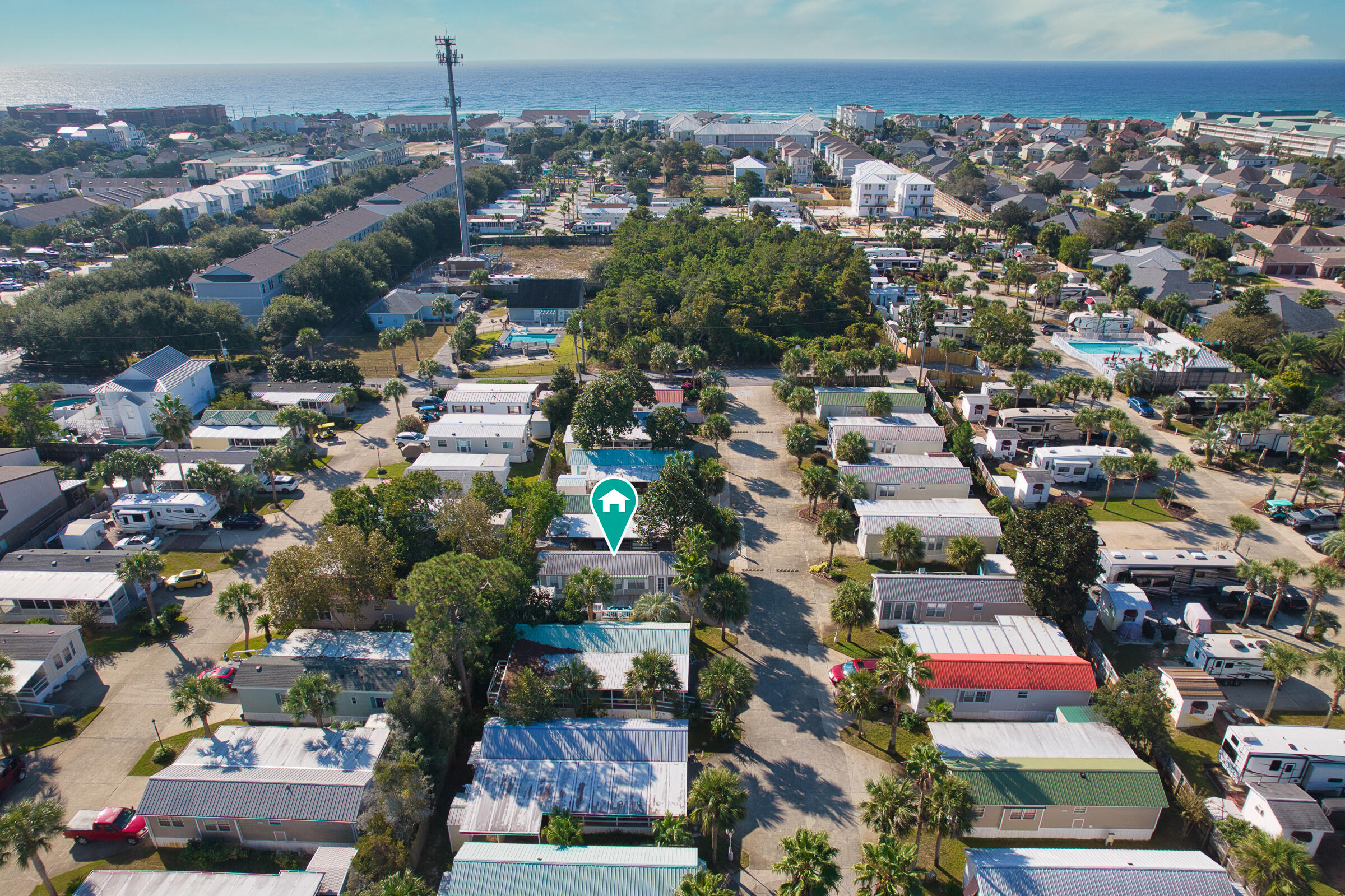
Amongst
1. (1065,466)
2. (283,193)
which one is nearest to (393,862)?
(1065,466)

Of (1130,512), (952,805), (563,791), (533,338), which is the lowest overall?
(563,791)

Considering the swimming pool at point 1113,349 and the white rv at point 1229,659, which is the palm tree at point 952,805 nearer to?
the white rv at point 1229,659

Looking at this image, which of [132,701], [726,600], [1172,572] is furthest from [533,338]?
[1172,572]

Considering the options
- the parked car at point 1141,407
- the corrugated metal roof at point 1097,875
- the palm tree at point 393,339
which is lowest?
the corrugated metal roof at point 1097,875

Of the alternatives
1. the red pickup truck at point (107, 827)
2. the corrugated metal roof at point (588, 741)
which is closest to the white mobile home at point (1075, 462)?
the corrugated metal roof at point (588, 741)

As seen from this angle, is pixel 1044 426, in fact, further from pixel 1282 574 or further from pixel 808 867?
pixel 808 867

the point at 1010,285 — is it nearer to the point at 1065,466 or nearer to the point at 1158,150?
the point at 1065,466
